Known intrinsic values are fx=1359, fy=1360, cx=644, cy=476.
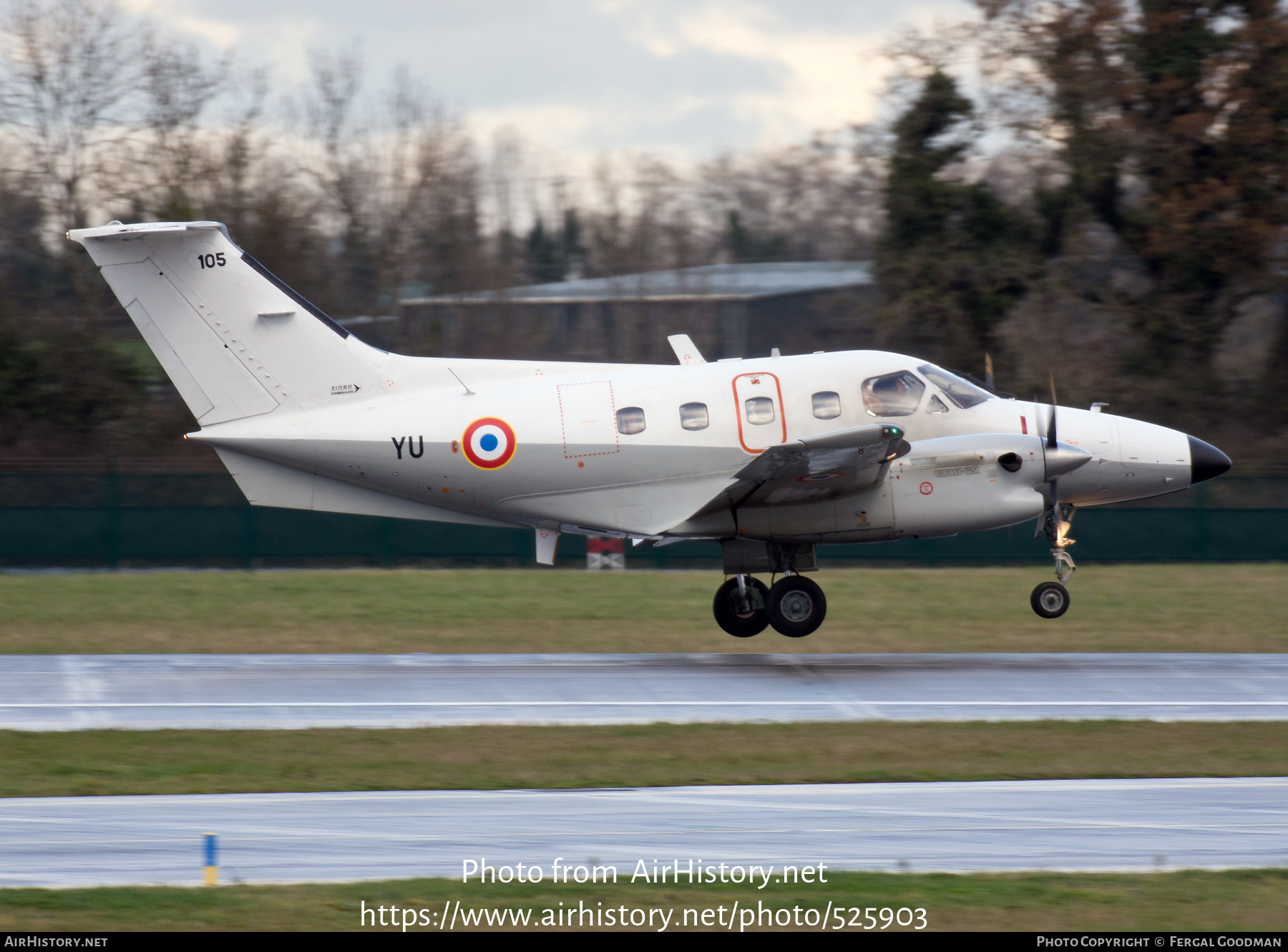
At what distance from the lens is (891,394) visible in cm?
1653

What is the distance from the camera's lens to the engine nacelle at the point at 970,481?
53.5 ft

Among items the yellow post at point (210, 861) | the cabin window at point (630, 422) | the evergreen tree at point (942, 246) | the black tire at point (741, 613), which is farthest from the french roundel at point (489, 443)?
the evergreen tree at point (942, 246)

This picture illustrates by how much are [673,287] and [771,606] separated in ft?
85.5

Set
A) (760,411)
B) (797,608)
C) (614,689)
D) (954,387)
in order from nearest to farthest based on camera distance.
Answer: (614,689) < (760,411) < (954,387) < (797,608)

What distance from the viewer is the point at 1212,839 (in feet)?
29.3

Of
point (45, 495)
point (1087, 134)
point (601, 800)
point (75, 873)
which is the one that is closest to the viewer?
point (75, 873)

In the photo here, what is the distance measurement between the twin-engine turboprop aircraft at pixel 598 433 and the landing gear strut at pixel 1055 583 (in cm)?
3

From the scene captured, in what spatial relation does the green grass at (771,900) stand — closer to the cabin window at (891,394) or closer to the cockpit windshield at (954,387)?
the cabin window at (891,394)

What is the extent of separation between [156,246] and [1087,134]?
26238mm

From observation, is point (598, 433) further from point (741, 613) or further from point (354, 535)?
point (354, 535)

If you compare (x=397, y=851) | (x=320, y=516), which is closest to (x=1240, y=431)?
(x=320, y=516)

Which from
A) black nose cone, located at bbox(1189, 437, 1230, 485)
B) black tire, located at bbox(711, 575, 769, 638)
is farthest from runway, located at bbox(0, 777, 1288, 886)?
black tire, located at bbox(711, 575, 769, 638)

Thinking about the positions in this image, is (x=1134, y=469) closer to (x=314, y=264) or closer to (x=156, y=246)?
(x=156, y=246)

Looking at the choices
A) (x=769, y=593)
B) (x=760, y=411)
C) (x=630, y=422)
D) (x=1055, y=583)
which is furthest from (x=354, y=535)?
(x=1055, y=583)
